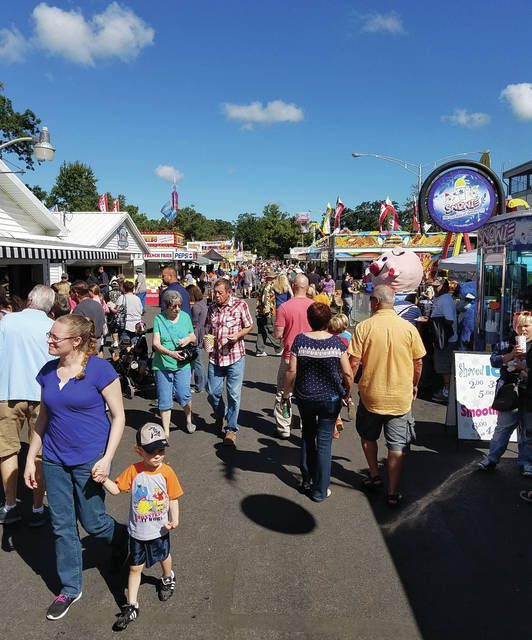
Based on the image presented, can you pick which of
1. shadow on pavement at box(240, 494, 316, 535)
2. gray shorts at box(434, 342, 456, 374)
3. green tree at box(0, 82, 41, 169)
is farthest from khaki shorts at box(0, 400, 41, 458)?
green tree at box(0, 82, 41, 169)

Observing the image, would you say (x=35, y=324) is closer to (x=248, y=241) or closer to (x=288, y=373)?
(x=288, y=373)

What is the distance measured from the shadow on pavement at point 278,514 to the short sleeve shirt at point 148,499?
1210 mm

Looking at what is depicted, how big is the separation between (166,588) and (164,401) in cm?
258

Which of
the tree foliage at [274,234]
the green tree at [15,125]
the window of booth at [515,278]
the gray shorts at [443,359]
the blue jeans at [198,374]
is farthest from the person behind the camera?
the tree foliage at [274,234]

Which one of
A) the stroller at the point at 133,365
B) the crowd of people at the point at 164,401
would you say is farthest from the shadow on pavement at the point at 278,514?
the stroller at the point at 133,365

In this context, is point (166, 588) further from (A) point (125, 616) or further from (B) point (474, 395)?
(B) point (474, 395)

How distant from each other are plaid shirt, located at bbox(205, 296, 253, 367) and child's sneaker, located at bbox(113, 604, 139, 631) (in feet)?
9.32

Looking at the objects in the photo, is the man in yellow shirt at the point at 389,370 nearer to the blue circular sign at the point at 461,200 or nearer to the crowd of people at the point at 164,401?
the crowd of people at the point at 164,401

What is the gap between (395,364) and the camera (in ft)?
12.4

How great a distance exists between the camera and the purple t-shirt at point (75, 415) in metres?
2.64

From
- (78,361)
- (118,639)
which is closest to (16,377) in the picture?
(78,361)

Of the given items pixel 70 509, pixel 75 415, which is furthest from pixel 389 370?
pixel 70 509

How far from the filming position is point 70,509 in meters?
2.74

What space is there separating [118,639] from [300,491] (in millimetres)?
2038
